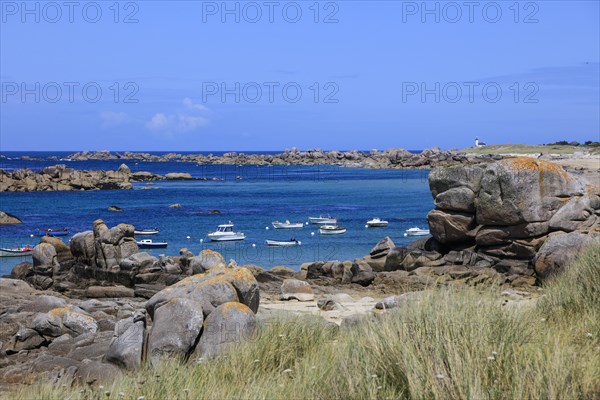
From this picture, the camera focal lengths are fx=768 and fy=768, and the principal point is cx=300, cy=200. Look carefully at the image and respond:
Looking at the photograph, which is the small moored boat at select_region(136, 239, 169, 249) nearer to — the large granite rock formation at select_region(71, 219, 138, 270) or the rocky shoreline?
the rocky shoreline

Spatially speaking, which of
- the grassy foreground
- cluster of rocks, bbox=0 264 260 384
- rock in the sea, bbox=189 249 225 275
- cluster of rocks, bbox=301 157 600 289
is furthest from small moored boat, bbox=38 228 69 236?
the grassy foreground

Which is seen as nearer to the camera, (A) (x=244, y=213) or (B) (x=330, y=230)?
(B) (x=330, y=230)

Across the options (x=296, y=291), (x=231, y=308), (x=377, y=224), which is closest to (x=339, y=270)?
(x=296, y=291)

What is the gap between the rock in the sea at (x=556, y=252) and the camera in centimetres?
2023

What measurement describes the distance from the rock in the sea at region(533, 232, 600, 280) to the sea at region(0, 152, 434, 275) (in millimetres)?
13362

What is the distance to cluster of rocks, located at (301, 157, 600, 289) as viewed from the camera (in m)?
23.6

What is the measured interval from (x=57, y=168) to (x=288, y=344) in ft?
312

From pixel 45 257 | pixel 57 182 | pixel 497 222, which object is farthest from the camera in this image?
pixel 57 182

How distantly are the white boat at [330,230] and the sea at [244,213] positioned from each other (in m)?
0.47

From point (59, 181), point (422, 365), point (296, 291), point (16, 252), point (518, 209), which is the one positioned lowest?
point (16, 252)

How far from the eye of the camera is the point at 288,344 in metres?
9.84

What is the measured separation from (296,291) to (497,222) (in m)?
7.01

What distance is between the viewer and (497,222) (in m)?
24.4

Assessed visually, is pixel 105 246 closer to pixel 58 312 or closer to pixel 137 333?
pixel 58 312
